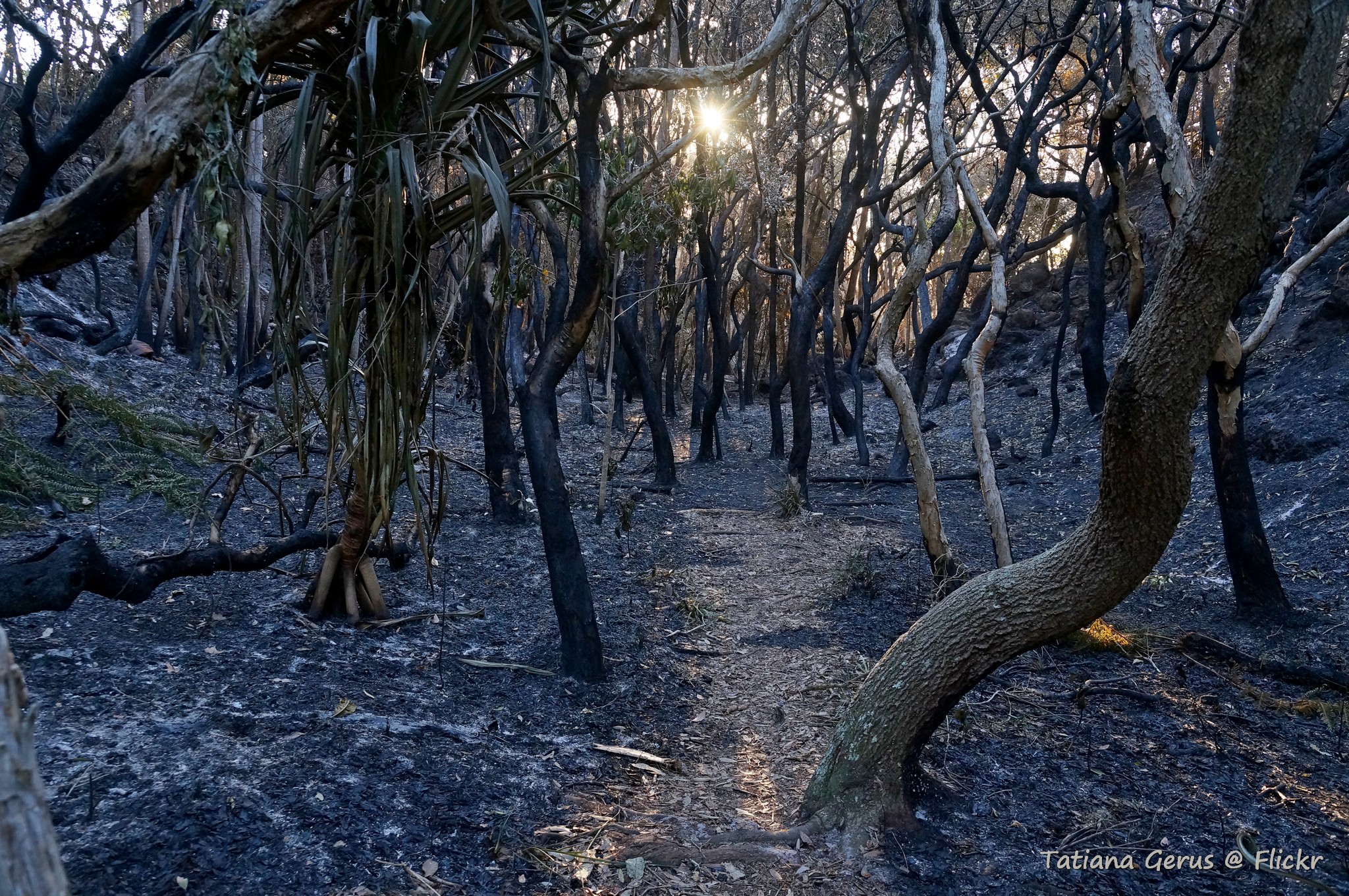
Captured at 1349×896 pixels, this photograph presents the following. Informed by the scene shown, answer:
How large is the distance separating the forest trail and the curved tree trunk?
78.0 inches

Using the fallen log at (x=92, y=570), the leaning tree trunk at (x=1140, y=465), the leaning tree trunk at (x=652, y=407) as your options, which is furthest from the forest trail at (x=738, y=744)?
the leaning tree trunk at (x=652, y=407)

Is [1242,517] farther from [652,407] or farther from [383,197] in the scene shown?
[652,407]

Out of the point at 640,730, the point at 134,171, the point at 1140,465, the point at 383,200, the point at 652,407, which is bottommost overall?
the point at 640,730

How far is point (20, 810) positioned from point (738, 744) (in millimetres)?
3420

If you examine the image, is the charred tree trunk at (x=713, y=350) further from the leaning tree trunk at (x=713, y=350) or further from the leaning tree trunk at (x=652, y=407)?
the leaning tree trunk at (x=652, y=407)

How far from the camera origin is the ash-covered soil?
2787 mm

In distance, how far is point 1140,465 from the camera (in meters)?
2.73

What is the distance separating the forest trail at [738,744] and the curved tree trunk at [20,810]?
198 centimetres

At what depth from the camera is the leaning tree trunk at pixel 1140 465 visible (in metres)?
2.49

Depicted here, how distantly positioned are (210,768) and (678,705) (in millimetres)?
2370

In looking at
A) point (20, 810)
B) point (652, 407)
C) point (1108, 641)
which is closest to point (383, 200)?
point (20, 810)

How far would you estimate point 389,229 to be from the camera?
3.79 m

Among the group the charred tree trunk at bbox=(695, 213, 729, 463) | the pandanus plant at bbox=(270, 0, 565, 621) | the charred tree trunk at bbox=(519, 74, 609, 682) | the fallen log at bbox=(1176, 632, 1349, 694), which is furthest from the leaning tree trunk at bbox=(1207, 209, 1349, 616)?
the charred tree trunk at bbox=(695, 213, 729, 463)

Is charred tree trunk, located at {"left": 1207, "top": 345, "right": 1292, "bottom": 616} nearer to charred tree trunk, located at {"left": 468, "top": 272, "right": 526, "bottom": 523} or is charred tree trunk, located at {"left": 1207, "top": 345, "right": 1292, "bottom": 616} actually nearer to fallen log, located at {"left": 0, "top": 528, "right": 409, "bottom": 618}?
charred tree trunk, located at {"left": 468, "top": 272, "right": 526, "bottom": 523}
